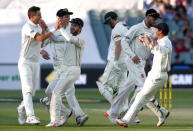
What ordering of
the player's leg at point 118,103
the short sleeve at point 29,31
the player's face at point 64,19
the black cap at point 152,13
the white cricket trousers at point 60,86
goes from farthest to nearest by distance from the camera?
the player's leg at point 118,103 → the black cap at point 152,13 → the short sleeve at point 29,31 → the white cricket trousers at point 60,86 → the player's face at point 64,19

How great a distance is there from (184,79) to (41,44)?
1475 centimetres

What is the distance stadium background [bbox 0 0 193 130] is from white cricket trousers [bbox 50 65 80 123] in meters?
10.7

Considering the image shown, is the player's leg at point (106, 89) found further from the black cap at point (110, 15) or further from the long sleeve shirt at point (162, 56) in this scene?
the long sleeve shirt at point (162, 56)

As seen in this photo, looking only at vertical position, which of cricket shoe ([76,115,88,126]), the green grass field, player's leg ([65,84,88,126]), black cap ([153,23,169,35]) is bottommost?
the green grass field

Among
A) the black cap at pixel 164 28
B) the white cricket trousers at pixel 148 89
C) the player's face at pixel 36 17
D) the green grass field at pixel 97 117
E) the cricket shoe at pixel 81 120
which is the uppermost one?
the player's face at pixel 36 17

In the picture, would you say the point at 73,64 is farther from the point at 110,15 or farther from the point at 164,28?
the point at 164,28

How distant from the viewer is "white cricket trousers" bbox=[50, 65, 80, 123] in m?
15.1

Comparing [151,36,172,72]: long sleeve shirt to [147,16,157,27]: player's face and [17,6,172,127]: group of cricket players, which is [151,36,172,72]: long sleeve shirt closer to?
→ [17,6,172,127]: group of cricket players

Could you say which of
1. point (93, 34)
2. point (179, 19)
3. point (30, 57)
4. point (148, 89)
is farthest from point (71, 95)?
point (179, 19)

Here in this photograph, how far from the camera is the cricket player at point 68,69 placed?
15109mm

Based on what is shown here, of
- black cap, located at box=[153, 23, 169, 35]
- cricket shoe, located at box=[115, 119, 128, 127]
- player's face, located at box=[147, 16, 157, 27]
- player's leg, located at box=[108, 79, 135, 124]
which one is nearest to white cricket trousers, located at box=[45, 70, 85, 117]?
cricket shoe, located at box=[115, 119, 128, 127]

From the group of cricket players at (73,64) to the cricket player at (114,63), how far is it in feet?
0.20

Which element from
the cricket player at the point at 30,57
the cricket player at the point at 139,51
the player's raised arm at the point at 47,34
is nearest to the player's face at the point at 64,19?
the player's raised arm at the point at 47,34

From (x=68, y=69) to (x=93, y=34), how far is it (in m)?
17.5
